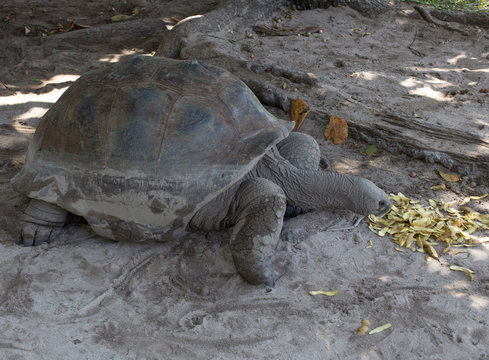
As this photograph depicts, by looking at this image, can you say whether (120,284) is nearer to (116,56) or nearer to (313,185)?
(313,185)

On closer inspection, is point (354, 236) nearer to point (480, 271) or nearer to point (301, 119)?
point (480, 271)

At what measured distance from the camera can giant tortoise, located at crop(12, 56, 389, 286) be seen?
3125 millimetres

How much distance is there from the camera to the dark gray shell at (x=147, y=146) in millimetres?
3129

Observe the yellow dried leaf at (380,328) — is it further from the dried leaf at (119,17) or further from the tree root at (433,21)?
the dried leaf at (119,17)

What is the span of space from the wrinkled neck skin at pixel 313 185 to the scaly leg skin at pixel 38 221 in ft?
5.05

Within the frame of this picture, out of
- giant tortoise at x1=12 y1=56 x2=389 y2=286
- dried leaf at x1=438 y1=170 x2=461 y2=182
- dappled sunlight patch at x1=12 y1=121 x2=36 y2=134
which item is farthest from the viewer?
dappled sunlight patch at x1=12 y1=121 x2=36 y2=134

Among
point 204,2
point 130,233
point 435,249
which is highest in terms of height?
point 204,2

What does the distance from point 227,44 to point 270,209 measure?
3.94m

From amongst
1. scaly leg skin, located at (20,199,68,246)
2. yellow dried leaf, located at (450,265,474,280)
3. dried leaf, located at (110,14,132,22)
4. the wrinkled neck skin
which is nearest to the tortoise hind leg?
the wrinkled neck skin

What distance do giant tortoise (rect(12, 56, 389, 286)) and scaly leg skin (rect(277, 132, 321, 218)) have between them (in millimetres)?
441

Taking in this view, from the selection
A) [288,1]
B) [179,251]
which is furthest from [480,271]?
[288,1]

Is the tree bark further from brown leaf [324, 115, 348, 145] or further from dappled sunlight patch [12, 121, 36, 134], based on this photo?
dappled sunlight patch [12, 121, 36, 134]

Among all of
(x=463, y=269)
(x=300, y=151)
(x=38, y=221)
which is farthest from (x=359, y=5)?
(x=38, y=221)

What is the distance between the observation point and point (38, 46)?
23.7ft
